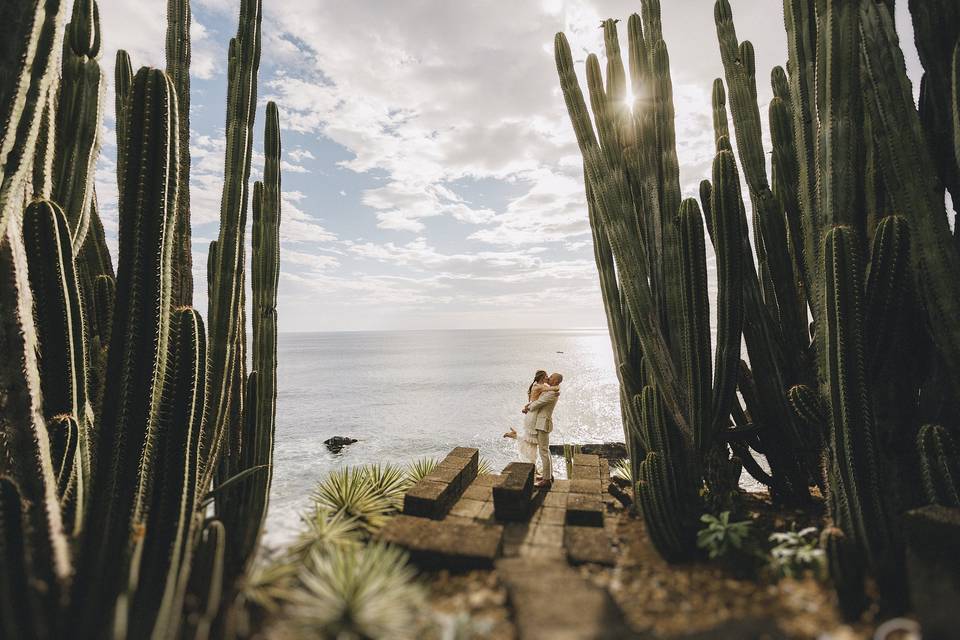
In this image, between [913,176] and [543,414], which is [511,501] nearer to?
[543,414]

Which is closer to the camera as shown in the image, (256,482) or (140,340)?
(140,340)

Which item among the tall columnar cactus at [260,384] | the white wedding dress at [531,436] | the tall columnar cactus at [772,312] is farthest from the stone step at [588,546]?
the tall columnar cactus at [260,384]

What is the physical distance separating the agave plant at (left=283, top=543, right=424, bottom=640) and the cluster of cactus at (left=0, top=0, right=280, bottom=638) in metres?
0.49

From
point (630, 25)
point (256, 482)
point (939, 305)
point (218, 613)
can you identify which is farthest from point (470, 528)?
point (630, 25)

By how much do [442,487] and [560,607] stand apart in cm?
247

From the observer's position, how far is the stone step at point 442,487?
4.56 m

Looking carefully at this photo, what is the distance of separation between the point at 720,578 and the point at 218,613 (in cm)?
343

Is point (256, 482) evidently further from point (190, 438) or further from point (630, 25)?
point (630, 25)

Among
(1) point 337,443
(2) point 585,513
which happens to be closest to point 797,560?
(2) point 585,513

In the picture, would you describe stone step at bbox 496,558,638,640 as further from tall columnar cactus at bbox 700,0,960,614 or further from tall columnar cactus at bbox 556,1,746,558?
tall columnar cactus at bbox 700,0,960,614

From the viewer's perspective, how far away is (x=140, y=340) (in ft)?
9.53

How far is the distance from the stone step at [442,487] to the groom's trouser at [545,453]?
0.94 meters

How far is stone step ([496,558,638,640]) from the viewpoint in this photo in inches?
93.0

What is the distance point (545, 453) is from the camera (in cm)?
588
